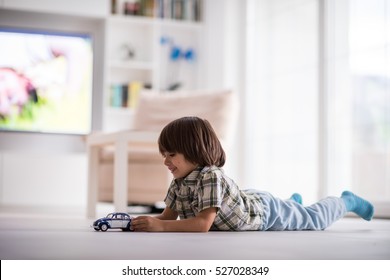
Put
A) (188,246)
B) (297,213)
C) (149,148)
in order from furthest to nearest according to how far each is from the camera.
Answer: (149,148), (297,213), (188,246)

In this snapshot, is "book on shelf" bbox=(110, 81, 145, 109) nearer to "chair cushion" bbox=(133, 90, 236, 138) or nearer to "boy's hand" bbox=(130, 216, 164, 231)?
"chair cushion" bbox=(133, 90, 236, 138)

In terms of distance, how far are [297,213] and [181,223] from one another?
17.3 inches

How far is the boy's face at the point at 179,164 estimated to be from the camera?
1.89 meters

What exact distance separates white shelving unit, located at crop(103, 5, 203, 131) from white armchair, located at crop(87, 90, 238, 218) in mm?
1098

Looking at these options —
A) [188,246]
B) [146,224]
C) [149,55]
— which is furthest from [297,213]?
[149,55]

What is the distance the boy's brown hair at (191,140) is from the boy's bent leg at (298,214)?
0.26 meters

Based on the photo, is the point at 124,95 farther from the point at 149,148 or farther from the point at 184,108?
the point at 149,148

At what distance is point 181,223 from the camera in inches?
73.4

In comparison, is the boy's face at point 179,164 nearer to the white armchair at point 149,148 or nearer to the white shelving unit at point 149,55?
the white armchair at point 149,148

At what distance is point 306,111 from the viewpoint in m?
4.41

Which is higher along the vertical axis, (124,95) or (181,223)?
(124,95)

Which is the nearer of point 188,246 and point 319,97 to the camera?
point 188,246

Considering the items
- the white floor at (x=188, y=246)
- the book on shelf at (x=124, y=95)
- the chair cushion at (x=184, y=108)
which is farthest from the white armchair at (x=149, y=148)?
the white floor at (x=188, y=246)
